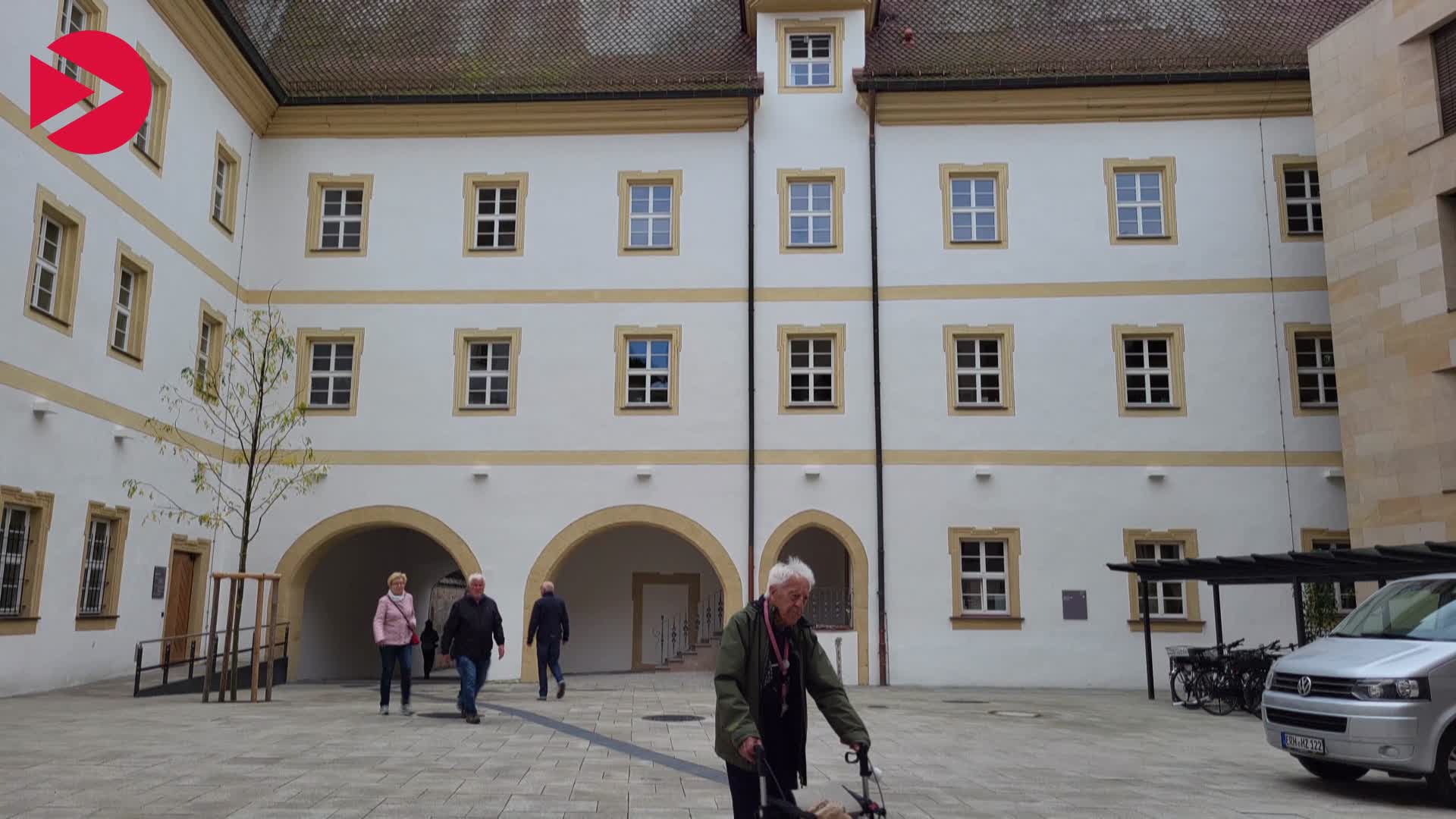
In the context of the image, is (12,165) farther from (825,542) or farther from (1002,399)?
(825,542)

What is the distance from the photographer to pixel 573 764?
10492 mm

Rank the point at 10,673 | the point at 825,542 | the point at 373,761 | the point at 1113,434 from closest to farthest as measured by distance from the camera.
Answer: the point at 373,761
the point at 10,673
the point at 1113,434
the point at 825,542

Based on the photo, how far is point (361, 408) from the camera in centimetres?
2202

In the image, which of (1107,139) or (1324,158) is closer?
(1324,158)

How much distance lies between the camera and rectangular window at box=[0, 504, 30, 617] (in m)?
15.4

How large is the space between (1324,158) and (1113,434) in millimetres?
5694

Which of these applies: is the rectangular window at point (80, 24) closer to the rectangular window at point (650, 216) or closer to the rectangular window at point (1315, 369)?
the rectangular window at point (650, 216)

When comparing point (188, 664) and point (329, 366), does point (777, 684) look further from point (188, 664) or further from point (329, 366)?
point (329, 366)

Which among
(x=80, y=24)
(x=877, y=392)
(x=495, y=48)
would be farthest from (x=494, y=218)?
(x=877, y=392)

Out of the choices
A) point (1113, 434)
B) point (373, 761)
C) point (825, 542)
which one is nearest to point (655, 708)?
point (373, 761)

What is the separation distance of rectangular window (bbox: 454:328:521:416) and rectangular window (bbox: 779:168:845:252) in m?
5.40

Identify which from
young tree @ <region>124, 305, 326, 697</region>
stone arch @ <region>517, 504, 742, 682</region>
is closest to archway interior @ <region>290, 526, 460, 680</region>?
young tree @ <region>124, 305, 326, 697</region>

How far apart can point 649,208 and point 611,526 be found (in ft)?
19.8

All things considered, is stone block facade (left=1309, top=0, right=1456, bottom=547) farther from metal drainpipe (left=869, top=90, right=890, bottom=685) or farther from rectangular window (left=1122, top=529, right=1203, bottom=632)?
metal drainpipe (left=869, top=90, right=890, bottom=685)
